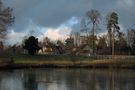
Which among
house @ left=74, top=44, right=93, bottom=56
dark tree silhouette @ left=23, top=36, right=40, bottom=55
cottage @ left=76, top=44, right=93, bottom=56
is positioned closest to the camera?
dark tree silhouette @ left=23, top=36, right=40, bottom=55

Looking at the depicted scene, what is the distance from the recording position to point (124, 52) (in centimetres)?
12506

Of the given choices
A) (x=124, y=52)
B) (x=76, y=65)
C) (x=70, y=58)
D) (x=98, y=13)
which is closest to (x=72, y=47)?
(x=124, y=52)

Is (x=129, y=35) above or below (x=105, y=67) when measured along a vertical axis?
above

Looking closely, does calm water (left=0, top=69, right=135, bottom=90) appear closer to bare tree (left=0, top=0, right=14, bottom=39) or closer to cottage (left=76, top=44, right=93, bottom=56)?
bare tree (left=0, top=0, right=14, bottom=39)

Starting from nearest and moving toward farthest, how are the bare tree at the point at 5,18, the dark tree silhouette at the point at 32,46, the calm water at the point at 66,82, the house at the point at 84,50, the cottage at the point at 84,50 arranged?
the calm water at the point at 66,82 < the bare tree at the point at 5,18 < the dark tree silhouette at the point at 32,46 < the house at the point at 84,50 < the cottage at the point at 84,50

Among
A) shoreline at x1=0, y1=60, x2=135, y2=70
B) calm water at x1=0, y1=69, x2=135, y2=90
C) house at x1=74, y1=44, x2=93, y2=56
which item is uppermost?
house at x1=74, y1=44, x2=93, y2=56

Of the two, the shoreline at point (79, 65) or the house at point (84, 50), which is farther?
the house at point (84, 50)

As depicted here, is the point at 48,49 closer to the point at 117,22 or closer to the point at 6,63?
the point at 117,22

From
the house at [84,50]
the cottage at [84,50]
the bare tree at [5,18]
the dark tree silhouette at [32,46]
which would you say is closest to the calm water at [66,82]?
the bare tree at [5,18]

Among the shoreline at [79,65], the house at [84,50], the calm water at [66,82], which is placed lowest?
the calm water at [66,82]

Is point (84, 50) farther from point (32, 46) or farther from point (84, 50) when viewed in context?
point (32, 46)

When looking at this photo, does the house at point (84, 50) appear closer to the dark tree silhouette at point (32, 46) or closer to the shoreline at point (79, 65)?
the dark tree silhouette at point (32, 46)

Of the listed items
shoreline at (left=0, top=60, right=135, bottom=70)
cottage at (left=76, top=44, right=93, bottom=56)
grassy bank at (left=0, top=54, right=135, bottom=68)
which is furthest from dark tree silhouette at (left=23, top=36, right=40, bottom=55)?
cottage at (left=76, top=44, right=93, bottom=56)

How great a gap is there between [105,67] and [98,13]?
29.8 meters
